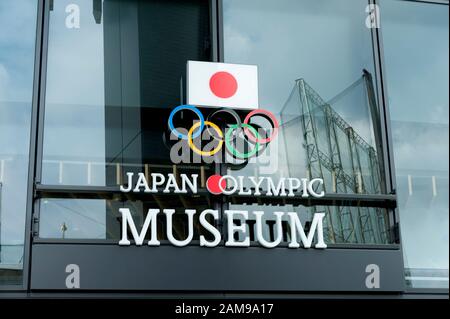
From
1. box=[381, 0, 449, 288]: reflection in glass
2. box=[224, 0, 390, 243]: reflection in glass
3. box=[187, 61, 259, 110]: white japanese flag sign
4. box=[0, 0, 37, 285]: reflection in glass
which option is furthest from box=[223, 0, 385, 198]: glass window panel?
box=[0, 0, 37, 285]: reflection in glass

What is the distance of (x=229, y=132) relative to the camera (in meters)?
10.4

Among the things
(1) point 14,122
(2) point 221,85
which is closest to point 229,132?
(2) point 221,85

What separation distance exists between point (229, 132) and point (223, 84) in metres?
0.59

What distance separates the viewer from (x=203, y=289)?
387 inches

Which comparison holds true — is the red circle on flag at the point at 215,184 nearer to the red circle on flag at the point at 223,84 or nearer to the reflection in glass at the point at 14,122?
the red circle on flag at the point at 223,84

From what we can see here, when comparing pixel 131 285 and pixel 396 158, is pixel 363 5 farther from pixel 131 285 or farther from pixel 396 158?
pixel 131 285

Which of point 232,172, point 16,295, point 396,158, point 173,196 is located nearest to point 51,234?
point 16,295

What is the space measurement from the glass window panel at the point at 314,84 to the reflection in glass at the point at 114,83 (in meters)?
0.68

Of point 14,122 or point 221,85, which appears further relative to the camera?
point 221,85

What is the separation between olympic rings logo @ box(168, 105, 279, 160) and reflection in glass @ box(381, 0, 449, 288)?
175cm

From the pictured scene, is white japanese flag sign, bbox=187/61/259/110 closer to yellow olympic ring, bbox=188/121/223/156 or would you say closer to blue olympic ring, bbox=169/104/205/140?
blue olympic ring, bbox=169/104/205/140

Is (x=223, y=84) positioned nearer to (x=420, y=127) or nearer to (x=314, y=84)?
(x=314, y=84)

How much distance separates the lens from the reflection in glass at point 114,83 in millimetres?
10078

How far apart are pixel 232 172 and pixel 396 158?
2.16m
